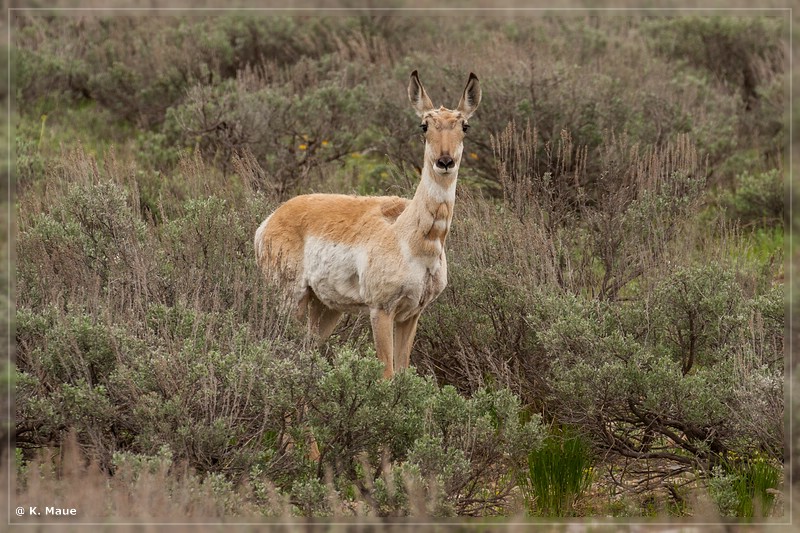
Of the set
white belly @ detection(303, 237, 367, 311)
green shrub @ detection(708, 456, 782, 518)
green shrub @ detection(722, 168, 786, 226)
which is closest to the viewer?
green shrub @ detection(708, 456, 782, 518)

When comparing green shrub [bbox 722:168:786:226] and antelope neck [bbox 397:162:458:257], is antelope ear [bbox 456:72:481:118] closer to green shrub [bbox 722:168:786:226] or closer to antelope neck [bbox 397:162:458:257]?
antelope neck [bbox 397:162:458:257]

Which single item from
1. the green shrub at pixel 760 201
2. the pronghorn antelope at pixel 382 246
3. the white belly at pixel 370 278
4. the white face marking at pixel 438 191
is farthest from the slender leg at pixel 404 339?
the green shrub at pixel 760 201

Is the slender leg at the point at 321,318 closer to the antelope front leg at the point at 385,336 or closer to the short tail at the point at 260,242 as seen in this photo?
the short tail at the point at 260,242

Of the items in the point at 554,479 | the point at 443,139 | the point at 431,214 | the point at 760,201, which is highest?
the point at 443,139

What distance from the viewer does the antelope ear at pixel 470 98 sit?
743 cm

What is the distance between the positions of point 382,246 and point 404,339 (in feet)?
2.25

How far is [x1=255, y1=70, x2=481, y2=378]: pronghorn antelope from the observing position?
23.8 ft

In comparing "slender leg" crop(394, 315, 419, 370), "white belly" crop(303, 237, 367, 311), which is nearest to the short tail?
"white belly" crop(303, 237, 367, 311)

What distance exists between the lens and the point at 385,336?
738cm

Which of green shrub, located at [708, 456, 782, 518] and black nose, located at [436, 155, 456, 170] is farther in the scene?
black nose, located at [436, 155, 456, 170]

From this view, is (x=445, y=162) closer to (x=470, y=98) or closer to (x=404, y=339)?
(x=470, y=98)

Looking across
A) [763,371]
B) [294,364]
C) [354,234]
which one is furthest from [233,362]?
[763,371]

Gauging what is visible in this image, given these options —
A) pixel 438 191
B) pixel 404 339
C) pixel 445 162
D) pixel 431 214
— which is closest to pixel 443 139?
A: pixel 445 162

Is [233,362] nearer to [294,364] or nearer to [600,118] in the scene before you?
[294,364]
